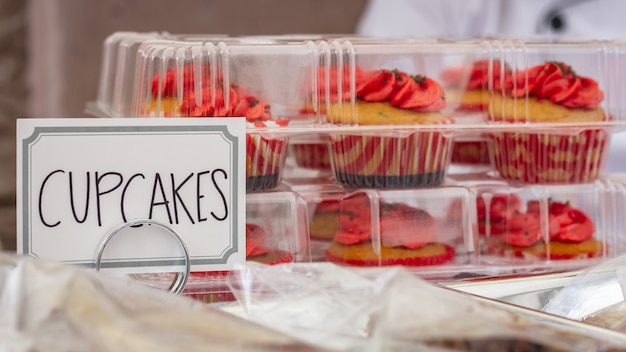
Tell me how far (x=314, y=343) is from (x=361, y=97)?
1.56ft

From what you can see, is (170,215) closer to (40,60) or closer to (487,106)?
(487,106)

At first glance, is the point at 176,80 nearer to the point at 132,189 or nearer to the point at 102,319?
the point at 132,189

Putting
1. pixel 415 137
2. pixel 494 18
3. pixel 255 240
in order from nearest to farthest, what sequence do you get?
pixel 255 240 → pixel 415 137 → pixel 494 18

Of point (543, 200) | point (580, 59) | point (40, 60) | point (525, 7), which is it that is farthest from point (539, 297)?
point (40, 60)

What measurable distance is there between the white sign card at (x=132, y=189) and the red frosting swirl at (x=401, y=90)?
9.9 inches

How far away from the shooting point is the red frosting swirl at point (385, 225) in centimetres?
96

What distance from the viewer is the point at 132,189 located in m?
0.74

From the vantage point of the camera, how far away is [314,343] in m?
0.55

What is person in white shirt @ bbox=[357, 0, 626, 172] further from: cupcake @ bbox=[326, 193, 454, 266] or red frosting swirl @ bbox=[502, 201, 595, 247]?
cupcake @ bbox=[326, 193, 454, 266]

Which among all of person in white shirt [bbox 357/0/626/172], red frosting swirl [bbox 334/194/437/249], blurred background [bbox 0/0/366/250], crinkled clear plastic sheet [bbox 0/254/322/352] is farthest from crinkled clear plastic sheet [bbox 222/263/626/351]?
blurred background [bbox 0/0/366/250]

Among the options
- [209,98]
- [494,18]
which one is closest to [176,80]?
[209,98]

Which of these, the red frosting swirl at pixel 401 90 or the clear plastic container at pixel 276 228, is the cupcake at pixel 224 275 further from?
the red frosting swirl at pixel 401 90

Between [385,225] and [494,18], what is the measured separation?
1831mm

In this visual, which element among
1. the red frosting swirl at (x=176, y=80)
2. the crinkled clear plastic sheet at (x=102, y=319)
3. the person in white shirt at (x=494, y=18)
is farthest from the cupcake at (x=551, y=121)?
the person in white shirt at (x=494, y=18)
